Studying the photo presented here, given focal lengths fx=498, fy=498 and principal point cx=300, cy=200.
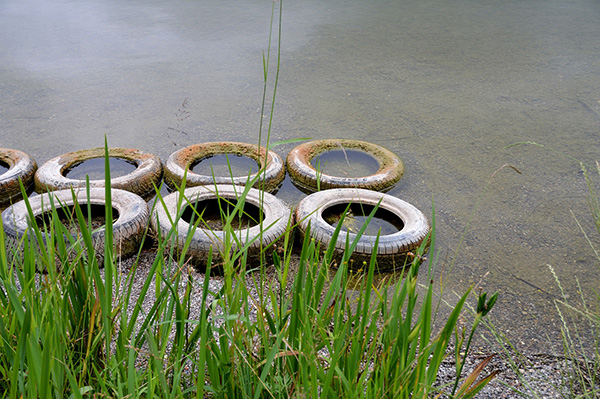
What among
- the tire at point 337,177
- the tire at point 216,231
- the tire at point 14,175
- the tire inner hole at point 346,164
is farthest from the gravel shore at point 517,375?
the tire inner hole at point 346,164

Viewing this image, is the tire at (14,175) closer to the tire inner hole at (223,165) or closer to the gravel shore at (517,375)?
the tire inner hole at (223,165)

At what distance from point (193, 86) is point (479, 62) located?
12.0ft

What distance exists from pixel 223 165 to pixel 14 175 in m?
1.45

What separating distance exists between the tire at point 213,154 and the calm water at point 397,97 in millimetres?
191

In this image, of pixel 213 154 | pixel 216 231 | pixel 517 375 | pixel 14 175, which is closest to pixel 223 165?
pixel 213 154

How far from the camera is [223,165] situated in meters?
3.92

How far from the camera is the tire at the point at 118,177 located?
327 centimetres

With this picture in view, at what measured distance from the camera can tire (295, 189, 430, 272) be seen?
9.09ft

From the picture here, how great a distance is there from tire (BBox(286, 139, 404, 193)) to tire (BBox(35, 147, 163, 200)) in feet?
3.30

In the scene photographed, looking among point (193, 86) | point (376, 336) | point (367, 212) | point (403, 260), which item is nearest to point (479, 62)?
point (193, 86)

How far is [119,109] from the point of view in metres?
5.05

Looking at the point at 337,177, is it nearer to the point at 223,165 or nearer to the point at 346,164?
the point at 346,164

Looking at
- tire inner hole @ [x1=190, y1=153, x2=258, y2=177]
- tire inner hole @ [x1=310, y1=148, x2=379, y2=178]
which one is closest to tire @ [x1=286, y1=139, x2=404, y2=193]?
tire inner hole @ [x1=310, y1=148, x2=379, y2=178]

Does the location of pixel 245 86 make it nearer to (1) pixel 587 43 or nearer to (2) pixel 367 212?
(2) pixel 367 212
